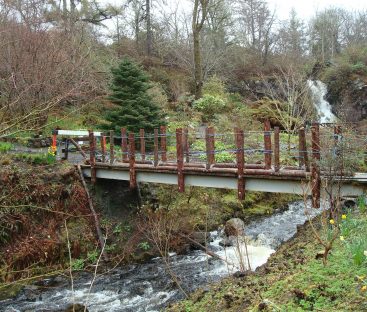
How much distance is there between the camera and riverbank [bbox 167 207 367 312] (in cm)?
425

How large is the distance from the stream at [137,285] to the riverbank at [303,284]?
2.67ft

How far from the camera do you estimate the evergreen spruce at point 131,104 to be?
16547 mm

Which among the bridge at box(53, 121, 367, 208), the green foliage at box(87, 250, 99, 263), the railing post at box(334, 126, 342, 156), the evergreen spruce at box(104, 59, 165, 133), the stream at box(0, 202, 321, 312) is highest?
the evergreen spruce at box(104, 59, 165, 133)

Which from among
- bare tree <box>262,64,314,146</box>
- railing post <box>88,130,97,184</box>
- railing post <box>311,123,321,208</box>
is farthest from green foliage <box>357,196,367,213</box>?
bare tree <box>262,64,314,146</box>

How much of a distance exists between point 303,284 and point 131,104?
1295 cm

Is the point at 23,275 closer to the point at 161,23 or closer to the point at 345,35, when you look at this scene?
the point at 161,23

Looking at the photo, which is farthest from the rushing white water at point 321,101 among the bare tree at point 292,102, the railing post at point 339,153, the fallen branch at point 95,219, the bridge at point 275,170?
the railing post at point 339,153

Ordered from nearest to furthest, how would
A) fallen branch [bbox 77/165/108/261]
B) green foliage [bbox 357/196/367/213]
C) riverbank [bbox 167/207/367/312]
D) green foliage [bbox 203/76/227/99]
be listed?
riverbank [bbox 167/207/367/312] < green foliage [bbox 357/196/367/213] < fallen branch [bbox 77/165/108/261] < green foliage [bbox 203/76/227/99]

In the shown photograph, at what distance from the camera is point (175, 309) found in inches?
251

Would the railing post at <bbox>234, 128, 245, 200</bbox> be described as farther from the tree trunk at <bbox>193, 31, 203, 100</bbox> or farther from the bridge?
the tree trunk at <bbox>193, 31, 203, 100</bbox>

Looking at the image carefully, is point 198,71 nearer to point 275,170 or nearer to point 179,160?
point 179,160

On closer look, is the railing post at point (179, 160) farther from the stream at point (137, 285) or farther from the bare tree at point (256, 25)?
the bare tree at point (256, 25)

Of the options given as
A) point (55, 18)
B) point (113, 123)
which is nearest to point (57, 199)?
point (113, 123)

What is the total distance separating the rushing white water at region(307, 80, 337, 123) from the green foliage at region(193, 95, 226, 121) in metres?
6.08
